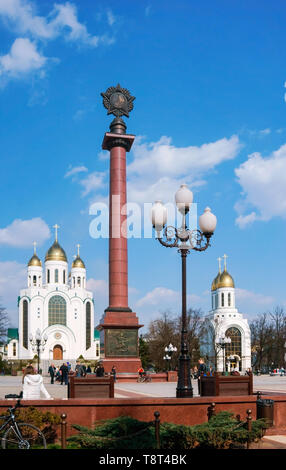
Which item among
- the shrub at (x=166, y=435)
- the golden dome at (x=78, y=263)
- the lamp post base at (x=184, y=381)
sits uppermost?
the golden dome at (x=78, y=263)

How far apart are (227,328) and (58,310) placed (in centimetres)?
3071

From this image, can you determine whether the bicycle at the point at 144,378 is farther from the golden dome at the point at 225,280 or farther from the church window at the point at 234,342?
the golden dome at the point at 225,280

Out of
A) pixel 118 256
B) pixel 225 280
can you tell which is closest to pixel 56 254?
pixel 225 280

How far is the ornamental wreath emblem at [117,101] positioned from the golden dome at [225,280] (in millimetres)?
70601

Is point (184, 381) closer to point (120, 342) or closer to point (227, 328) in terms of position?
point (120, 342)

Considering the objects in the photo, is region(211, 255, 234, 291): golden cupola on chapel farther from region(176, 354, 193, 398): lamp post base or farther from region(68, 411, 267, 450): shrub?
region(68, 411, 267, 450): shrub

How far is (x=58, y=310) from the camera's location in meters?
97.1

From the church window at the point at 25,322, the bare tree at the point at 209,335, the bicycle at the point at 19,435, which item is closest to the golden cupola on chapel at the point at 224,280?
the bare tree at the point at 209,335

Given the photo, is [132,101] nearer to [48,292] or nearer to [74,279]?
[48,292]

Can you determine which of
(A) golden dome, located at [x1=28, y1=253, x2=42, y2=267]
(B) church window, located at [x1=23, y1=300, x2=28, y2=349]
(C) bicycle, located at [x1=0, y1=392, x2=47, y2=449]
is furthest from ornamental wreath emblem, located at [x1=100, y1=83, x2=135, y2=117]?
(A) golden dome, located at [x1=28, y1=253, x2=42, y2=267]

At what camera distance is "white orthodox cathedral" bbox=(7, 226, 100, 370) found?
93.8m

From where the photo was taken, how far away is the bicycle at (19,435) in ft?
31.8
